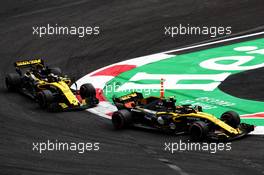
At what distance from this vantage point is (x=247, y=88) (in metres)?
20.6

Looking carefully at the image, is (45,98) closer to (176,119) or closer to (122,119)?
(122,119)

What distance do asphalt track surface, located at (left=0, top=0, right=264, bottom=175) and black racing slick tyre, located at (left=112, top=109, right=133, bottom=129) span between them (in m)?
0.22

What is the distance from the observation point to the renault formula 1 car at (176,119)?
635 inches

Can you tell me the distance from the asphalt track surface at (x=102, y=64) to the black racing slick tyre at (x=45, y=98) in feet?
0.97

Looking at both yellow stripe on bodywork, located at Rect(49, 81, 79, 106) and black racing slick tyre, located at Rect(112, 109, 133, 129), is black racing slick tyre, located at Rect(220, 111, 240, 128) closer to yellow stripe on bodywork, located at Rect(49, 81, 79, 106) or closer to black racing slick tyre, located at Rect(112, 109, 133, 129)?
black racing slick tyre, located at Rect(112, 109, 133, 129)

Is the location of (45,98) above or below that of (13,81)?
below

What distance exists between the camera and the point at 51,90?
19.8 meters

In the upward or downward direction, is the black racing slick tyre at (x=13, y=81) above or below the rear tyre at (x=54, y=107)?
above

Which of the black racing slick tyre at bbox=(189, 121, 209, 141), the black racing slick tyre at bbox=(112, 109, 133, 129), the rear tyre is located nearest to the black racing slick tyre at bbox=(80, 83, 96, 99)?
the rear tyre

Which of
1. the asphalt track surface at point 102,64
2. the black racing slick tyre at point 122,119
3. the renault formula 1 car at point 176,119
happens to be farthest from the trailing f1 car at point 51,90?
the black racing slick tyre at point 122,119

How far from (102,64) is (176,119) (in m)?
8.20

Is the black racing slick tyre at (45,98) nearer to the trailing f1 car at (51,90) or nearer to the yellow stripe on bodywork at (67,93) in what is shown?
the trailing f1 car at (51,90)

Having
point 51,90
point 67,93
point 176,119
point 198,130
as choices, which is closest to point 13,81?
point 51,90

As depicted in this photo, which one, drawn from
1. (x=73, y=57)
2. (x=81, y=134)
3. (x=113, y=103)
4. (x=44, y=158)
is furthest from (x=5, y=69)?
(x=44, y=158)
